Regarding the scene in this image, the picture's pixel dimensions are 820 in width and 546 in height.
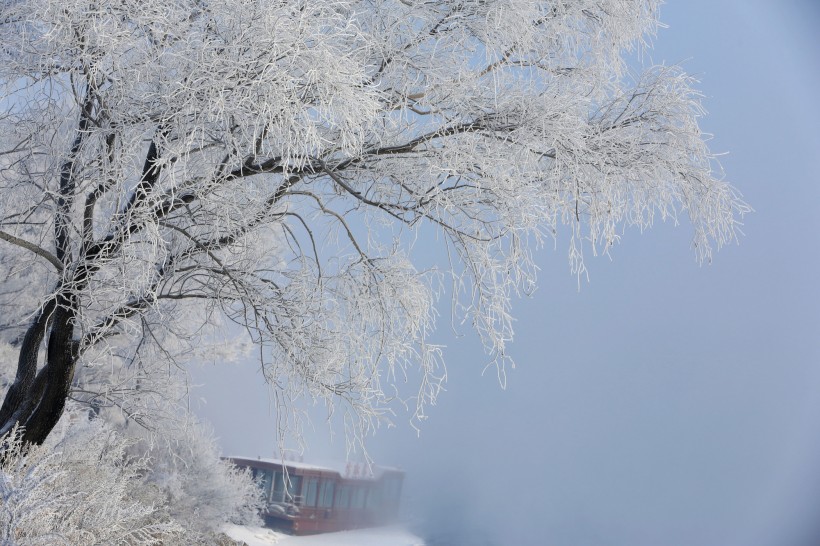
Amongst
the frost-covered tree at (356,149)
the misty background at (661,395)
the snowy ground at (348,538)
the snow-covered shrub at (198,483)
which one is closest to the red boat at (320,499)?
the snowy ground at (348,538)

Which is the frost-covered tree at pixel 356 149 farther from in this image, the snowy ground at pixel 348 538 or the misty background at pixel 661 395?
the misty background at pixel 661 395

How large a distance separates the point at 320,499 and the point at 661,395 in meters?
5.84

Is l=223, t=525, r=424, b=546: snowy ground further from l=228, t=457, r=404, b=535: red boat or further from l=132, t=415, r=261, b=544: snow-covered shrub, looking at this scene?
l=132, t=415, r=261, b=544: snow-covered shrub

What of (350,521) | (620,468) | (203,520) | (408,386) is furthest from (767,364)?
(203,520)

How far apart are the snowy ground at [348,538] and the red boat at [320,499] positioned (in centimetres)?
9

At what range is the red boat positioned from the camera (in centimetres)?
1110

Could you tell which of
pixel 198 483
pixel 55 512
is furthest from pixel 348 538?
pixel 55 512

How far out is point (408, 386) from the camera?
585 inches

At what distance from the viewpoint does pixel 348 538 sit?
36.3ft

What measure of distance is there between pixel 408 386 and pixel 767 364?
19.4ft

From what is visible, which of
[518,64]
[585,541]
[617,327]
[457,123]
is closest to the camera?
[457,123]

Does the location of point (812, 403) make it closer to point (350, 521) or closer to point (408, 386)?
point (408, 386)

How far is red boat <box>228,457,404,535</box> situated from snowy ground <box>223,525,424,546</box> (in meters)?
0.09

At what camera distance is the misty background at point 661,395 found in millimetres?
12055
